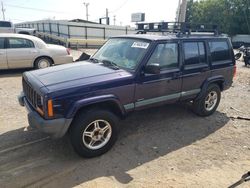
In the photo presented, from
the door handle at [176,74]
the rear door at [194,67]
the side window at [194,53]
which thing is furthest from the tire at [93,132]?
the side window at [194,53]

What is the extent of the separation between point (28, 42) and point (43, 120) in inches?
276

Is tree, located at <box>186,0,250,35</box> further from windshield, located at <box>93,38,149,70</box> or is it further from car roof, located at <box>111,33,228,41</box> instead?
windshield, located at <box>93,38,149,70</box>

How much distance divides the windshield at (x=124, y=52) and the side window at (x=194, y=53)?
3.27ft

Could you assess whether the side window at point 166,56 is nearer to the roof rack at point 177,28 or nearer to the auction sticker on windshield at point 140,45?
the auction sticker on windshield at point 140,45

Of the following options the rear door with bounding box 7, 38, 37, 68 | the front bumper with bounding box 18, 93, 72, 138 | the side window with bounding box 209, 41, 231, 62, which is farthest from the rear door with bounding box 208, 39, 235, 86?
the rear door with bounding box 7, 38, 37, 68

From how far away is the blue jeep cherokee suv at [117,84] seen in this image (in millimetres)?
3518

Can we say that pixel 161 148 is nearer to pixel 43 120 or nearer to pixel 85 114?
pixel 85 114

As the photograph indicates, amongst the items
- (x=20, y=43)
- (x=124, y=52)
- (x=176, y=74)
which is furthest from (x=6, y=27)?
(x=176, y=74)

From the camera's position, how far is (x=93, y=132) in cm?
385

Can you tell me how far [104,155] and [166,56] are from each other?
2061 mm

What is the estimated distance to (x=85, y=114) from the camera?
12.0 ft

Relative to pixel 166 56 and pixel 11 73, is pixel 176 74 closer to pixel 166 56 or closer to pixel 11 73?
pixel 166 56

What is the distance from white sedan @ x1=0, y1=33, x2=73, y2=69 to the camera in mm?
9195

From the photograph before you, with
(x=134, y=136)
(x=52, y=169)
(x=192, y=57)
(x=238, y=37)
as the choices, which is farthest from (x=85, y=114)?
(x=238, y=37)
